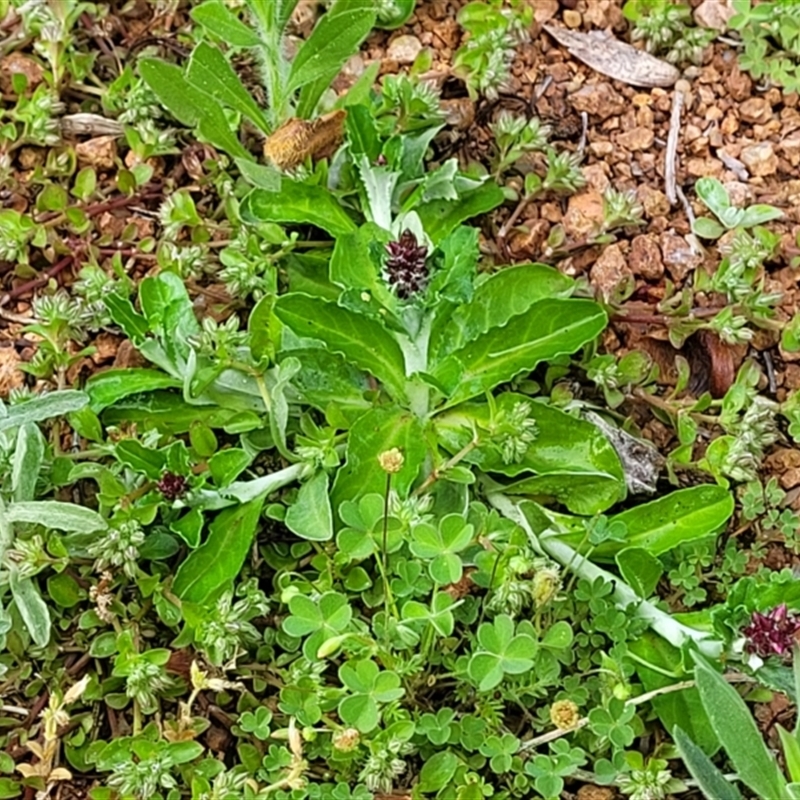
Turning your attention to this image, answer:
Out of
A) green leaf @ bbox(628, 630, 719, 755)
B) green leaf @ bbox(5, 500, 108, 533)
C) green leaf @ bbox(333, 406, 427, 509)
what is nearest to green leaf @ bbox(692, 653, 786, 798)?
green leaf @ bbox(628, 630, 719, 755)

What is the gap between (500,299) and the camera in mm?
2383

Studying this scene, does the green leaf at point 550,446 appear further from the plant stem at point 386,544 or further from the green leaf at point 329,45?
the green leaf at point 329,45

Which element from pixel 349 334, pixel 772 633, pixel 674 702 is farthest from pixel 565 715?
pixel 349 334

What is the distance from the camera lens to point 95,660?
2.24m

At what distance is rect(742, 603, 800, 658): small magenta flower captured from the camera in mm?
1919

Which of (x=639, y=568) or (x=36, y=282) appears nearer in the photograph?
(x=639, y=568)

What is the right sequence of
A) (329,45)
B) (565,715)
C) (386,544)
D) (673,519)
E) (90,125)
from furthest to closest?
(90,125), (329,45), (673,519), (386,544), (565,715)

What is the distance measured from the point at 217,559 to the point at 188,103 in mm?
1006

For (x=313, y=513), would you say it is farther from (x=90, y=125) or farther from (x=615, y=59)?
(x=615, y=59)

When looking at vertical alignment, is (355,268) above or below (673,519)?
above

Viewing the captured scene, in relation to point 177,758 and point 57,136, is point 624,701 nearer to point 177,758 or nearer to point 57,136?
point 177,758

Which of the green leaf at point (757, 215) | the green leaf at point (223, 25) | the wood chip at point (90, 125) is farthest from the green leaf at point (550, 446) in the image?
the wood chip at point (90, 125)

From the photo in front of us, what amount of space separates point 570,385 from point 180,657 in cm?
95

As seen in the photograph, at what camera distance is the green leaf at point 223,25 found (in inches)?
95.7
